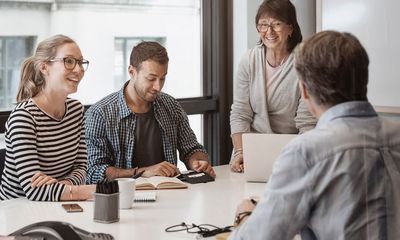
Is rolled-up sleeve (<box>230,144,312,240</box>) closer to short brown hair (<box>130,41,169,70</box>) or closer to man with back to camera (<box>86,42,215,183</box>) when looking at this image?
A: man with back to camera (<box>86,42,215,183</box>)

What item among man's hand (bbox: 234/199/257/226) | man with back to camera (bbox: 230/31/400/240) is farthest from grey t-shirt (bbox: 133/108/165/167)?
man with back to camera (bbox: 230/31/400/240)

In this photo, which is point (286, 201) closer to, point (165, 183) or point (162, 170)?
point (165, 183)

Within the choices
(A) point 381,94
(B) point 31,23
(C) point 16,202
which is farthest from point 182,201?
(A) point 381,94

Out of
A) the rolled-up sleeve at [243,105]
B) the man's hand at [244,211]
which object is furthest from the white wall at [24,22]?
the man's hand at [244,211]

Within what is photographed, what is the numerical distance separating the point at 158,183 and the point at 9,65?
47.0 inches

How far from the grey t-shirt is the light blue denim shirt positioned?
159 cm

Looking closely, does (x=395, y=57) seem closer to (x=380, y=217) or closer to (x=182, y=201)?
(x=182, y=201)

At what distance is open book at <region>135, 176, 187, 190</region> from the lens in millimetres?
2547

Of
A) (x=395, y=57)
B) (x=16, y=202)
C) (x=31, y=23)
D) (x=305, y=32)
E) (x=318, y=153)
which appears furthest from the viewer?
(x=305, y=32)

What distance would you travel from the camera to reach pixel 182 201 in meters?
2.37

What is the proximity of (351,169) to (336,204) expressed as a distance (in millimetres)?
81

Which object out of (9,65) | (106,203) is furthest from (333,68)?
(9,65)

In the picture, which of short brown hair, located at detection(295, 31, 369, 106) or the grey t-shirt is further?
the grey t-shirt

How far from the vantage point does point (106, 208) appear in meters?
2.04
